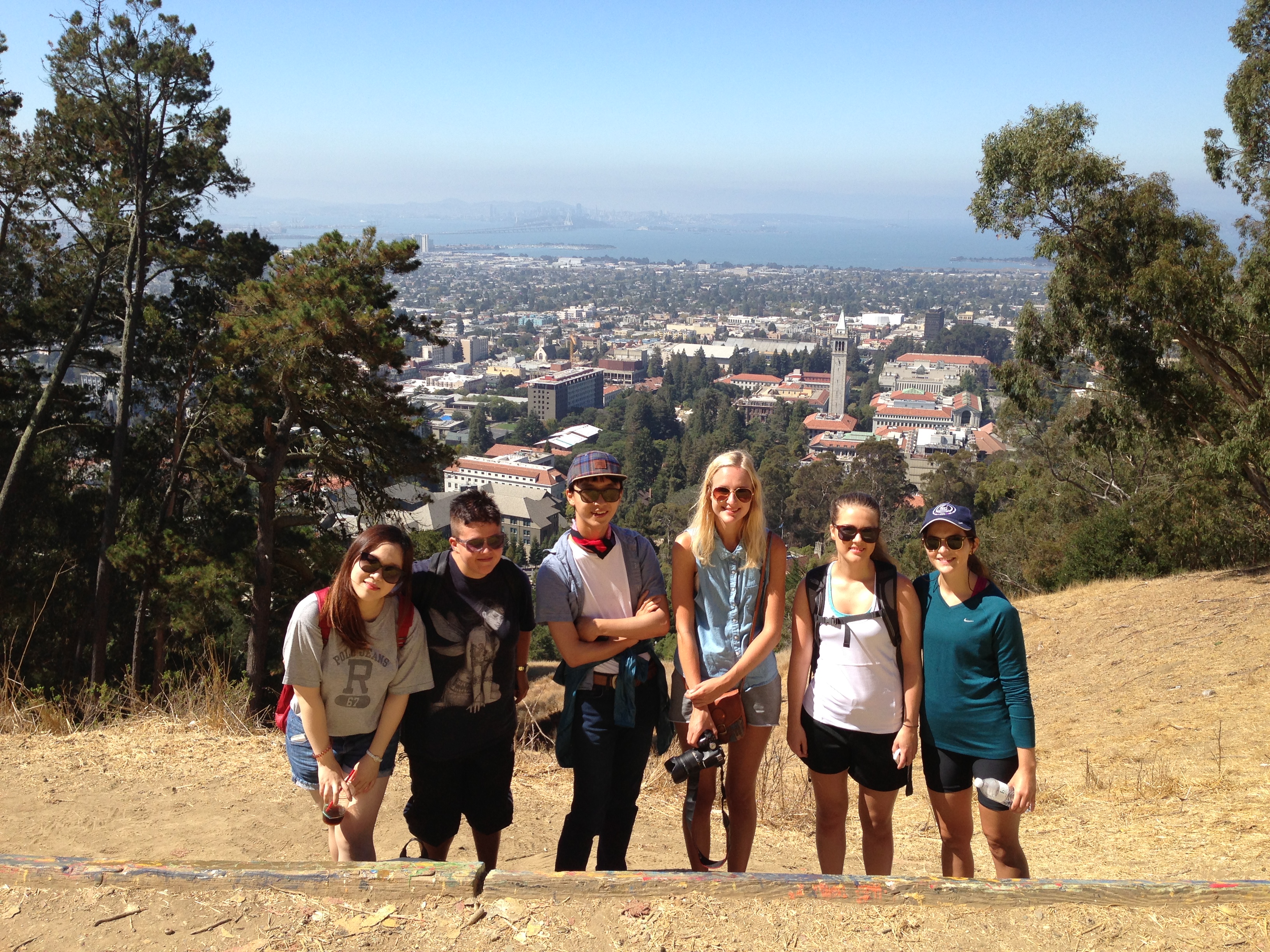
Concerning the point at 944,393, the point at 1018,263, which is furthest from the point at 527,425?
the point at 1018,263

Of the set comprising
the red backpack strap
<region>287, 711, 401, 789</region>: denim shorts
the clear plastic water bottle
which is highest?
the red backpack strap

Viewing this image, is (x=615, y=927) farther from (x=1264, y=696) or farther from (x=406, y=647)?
(x=1264, y=696)

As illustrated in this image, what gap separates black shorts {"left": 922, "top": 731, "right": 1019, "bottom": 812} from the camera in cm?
214

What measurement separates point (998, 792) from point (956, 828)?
0.59ft

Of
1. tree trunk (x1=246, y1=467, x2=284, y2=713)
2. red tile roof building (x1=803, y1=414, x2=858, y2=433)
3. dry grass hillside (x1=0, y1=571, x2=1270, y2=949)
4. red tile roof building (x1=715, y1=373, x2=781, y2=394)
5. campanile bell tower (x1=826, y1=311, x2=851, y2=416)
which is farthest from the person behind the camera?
red tile roof building (x1=715, y1=373, x2=781, y2=394)

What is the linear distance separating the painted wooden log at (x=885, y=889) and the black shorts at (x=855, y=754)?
0.28 m

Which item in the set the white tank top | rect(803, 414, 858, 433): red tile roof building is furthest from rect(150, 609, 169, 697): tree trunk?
rect(803, 414, 858, 433): red tile roof building

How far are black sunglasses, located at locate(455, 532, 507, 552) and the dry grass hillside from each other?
75cm

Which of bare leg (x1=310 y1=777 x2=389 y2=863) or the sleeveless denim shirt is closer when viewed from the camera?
bare leg (x1=310 y1=777 x2=389 y2=863)

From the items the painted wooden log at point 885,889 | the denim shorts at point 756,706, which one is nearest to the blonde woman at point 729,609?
the denim shorts at point 756,706

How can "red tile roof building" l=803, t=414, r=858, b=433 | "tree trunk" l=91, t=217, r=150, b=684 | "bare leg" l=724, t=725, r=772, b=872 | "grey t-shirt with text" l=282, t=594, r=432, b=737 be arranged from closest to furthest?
Answer: "grey t-shirt with text" l=282, t=594, r=432, b=737, "bare leg" l=724, t=725, r=772, b=872, "tree trunk" l=91, t=217, r=150, b=684, "red tile roof building" l=803, t=414, r=858, b=433

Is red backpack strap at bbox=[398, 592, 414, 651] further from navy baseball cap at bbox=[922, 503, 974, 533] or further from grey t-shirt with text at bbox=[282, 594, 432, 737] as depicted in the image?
navy baseball cap at bbox=[922, 503, 974, 533]

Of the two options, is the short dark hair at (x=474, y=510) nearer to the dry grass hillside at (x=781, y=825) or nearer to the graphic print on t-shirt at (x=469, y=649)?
the graphic print on t-shirt at (x=469, y=649)

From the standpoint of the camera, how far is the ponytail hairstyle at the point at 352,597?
2.01 m
